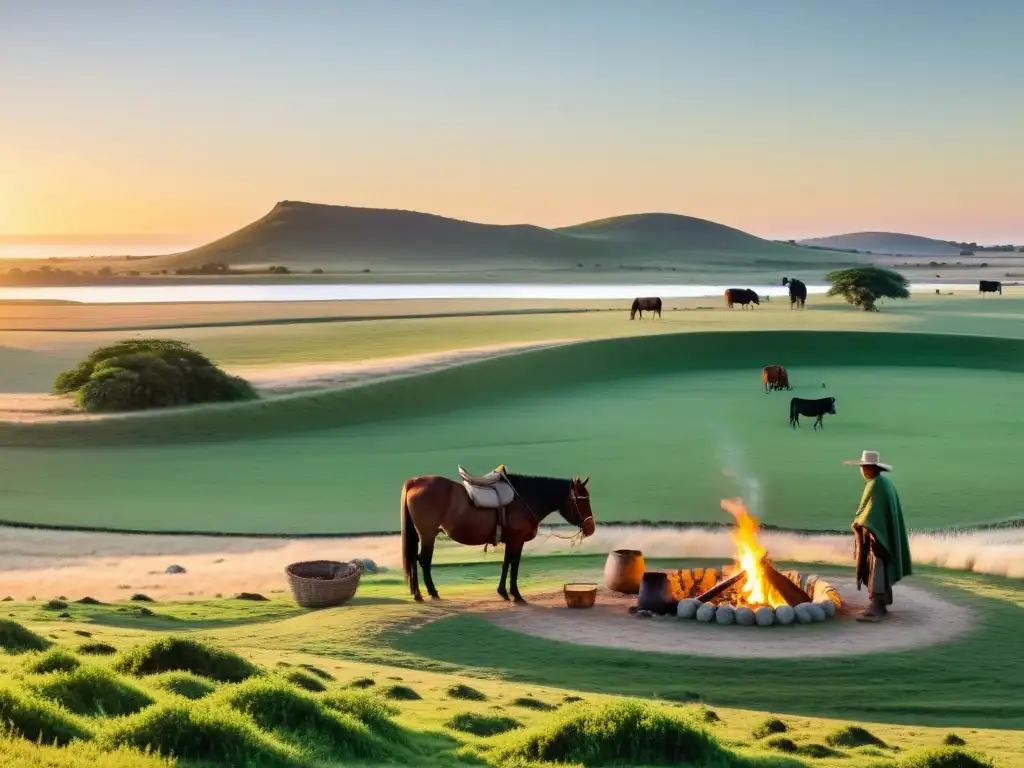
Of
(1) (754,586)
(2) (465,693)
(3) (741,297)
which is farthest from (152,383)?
(3) (741,297)

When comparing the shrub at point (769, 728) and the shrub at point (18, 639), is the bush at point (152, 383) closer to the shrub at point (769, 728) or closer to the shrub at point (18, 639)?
the shrub at point (18, 639)

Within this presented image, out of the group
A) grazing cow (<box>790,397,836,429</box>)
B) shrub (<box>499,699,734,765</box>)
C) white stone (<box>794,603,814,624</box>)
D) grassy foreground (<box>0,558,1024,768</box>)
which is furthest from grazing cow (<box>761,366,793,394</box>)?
shrub (<box>499,699,734,765</box>)

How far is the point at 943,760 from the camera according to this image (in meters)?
9.56

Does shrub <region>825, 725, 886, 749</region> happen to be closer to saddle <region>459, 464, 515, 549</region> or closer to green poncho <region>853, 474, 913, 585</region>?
green poncho <region>853, 474, 913, 585</region>

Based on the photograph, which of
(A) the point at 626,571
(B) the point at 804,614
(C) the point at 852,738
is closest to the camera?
(C) the point at 852,738

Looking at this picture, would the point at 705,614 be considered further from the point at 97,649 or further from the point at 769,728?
the point at 97,649

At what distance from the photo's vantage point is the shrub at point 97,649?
41.8 ft

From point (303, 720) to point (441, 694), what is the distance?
9.53 ft

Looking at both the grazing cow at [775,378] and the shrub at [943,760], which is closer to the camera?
the shrub at [943,760]

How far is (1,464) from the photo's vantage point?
33.3 m

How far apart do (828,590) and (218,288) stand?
477 feet

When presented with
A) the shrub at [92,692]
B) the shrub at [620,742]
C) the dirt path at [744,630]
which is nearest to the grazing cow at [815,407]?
the dirt path at [744,630]

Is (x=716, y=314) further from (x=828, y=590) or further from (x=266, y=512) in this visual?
(x=828, y=590)

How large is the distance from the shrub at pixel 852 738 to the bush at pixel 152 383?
107ft
